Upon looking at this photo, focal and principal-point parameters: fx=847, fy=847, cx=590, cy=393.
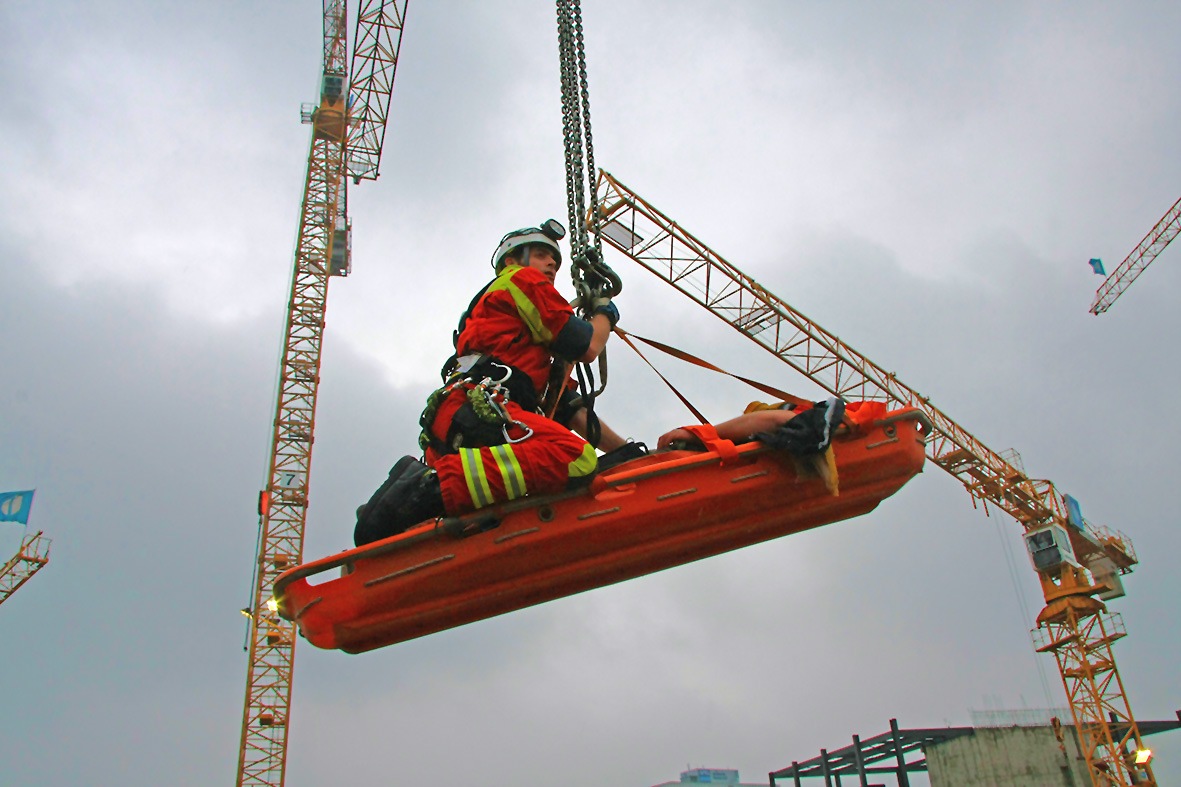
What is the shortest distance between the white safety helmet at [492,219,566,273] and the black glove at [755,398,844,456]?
4.84 ft

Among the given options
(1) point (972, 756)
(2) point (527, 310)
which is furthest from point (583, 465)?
(1) point (972, 756)

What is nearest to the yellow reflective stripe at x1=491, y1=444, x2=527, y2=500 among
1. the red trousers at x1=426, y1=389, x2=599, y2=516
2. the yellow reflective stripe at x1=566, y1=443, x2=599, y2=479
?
the red trousers at x1=426, y1=389, x2=599, y2=516

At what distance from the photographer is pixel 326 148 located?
3272 cm

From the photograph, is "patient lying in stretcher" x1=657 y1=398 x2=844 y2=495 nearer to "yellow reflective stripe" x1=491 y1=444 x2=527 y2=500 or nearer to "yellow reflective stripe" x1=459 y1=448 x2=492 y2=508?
"yellow reflective stripe" x1=491 y1=444 x2=527 y2=500

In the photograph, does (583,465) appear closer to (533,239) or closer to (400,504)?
(400,504)

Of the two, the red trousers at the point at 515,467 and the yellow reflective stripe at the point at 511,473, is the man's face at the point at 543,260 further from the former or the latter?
the yellow reflective stripe at the point at 511,473

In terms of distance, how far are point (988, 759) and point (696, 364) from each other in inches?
882

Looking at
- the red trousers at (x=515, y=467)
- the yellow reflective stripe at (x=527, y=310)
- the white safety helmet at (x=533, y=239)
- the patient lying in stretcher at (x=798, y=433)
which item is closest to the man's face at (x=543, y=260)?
the white safety helmet at (x=533, y=239)

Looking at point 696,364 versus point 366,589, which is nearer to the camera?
point 366,589

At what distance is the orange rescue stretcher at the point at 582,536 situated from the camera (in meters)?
3.62

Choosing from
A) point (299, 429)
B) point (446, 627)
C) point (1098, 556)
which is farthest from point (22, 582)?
point (1098, 556)

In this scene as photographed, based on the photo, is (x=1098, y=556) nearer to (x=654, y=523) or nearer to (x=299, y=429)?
(x=299, y=429)

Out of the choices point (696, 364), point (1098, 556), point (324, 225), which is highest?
point (324, 225)

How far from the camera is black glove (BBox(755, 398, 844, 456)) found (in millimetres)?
3805
